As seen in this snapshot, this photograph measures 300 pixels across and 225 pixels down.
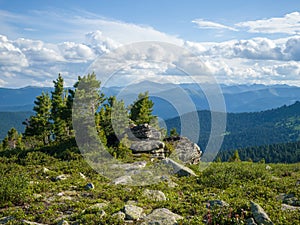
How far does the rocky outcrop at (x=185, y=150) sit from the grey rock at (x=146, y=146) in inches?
81.9

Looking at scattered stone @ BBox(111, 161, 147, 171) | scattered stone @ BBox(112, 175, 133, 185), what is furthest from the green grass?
scattered stone @ BBox(111, 161, 147, 171)

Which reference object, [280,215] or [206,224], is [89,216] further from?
[280,215]

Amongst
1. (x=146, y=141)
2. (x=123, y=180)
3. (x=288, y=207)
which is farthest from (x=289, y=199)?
(x=146, y=141)

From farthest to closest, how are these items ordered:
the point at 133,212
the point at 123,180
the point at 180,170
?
the point at 180,170, the point at 123,180, the point at 133,212

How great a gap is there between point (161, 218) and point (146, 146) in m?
20.7

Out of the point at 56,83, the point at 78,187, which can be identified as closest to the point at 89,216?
the point at 78,187

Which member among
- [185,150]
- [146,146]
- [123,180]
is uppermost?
[123,180]

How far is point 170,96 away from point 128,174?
25.1ft

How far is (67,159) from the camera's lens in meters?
27.4

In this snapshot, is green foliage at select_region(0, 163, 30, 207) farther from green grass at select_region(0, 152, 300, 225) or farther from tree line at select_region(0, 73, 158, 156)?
tree line at select_region(0, 73, 158, 156)

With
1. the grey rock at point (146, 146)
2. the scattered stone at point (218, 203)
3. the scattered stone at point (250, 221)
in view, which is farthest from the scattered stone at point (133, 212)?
the grey rock at point (146, 146)

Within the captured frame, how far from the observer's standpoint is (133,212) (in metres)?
12.9

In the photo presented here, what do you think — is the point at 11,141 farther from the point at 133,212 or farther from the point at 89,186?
the point at 133,212

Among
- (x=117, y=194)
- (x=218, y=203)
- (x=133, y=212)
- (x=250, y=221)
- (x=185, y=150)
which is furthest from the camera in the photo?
(x=185, y=150)
